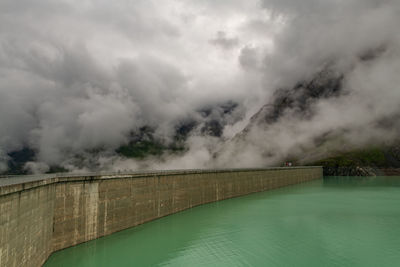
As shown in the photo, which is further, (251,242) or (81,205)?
(251,242)

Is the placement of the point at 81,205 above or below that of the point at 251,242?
above

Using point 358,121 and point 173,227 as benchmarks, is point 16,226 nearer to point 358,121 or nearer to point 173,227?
point 173,227

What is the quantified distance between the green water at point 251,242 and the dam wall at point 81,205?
4.70 feet

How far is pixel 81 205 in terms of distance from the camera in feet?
85.1

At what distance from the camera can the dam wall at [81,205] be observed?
15.5 metres

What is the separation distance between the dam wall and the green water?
1431 millimetres

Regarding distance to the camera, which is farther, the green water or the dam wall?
the green water

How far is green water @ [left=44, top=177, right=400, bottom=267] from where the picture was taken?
71.4ft

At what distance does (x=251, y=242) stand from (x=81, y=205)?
663 inches

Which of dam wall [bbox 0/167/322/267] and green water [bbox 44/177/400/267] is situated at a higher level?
dam wall [bbox 0/167/322/267]

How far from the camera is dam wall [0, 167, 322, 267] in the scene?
15.5 m

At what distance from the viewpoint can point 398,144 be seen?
168 meters

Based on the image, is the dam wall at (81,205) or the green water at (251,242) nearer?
the dam wall at (81,205)

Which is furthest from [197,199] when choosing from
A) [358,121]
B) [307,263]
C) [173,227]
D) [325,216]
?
[358,121]
